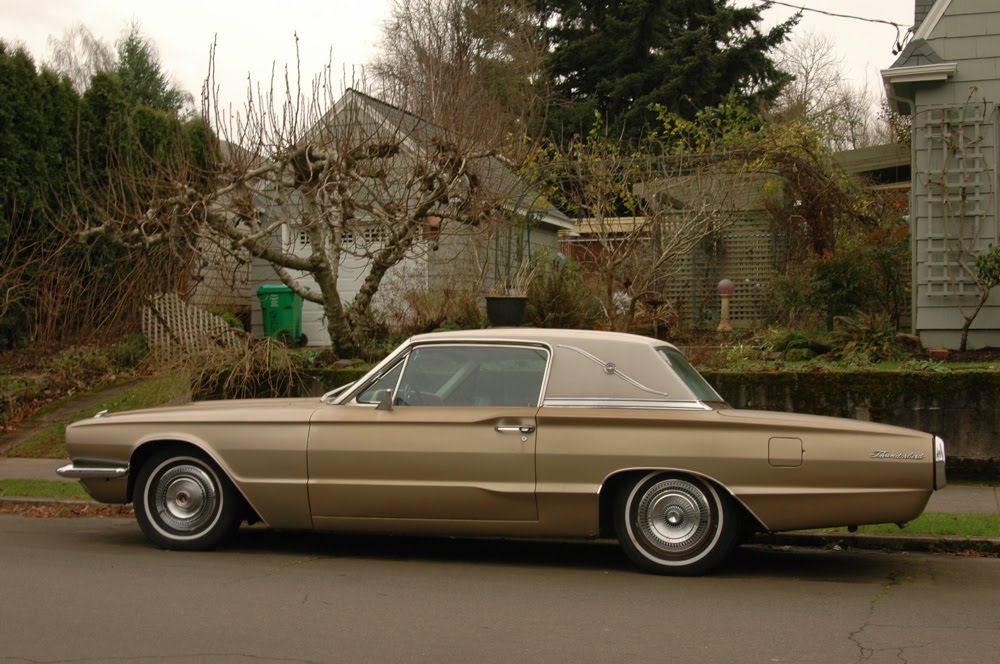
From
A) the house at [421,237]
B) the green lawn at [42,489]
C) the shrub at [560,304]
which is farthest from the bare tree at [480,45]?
the green lawn at [42,489]

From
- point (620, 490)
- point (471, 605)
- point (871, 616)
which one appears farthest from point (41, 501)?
point (871, 616)

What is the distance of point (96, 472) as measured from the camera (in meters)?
7.93

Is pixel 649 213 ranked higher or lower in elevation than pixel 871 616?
higher

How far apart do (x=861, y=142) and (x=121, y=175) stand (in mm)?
37519

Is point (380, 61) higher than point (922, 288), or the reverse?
point (380, 61)

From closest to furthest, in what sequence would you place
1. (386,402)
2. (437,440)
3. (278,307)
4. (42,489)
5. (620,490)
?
(620,490)
(437,440)
(386,402)
(42,489)
(278,307)

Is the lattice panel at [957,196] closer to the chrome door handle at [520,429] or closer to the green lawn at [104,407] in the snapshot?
the chrome door handle at [520,429]

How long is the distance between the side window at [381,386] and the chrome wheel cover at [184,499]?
1220mm

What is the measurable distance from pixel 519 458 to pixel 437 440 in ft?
1.84

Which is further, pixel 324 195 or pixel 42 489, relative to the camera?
pixel 324 195

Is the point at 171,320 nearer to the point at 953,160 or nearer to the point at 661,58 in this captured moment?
the point at 953,160

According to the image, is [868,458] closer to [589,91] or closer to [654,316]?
[654,316]

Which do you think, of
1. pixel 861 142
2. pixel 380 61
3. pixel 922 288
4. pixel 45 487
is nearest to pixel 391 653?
pixel 45 487

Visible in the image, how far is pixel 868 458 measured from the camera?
680 centimetres
